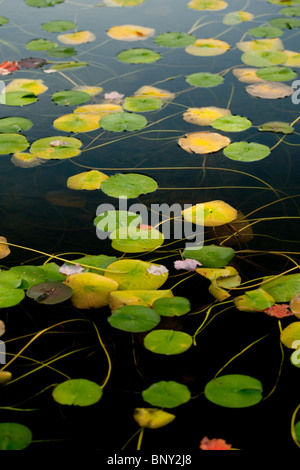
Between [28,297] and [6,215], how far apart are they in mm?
426

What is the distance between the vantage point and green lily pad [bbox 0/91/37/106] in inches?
94.7

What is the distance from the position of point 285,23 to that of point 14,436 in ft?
9.21

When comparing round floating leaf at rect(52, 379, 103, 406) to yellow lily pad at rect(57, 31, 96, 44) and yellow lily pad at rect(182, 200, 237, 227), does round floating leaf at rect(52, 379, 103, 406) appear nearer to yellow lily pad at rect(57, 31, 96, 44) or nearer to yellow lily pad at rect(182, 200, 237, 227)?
yellow lily pad at rect(182, 200, 237, 227)

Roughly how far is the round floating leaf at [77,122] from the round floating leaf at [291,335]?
123cm

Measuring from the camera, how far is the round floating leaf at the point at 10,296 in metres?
1.37

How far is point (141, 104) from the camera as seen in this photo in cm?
234

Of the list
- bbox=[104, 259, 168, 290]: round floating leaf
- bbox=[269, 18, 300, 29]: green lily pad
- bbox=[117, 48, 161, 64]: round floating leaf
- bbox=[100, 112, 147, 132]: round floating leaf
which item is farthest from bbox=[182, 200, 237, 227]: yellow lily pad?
bbox=[269, 18, 300, 29]: green lily pad

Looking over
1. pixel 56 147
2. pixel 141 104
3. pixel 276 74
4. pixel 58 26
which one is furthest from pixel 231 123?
pixel 58 26

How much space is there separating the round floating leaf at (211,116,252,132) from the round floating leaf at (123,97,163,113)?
29 cm

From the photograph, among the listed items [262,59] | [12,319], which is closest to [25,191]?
[12,319]

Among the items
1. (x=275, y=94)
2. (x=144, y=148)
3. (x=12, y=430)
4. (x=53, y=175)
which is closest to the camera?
(x=12, y=430)

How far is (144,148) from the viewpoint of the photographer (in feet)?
6.85

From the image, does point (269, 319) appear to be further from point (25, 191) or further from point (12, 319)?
point (25, 191)

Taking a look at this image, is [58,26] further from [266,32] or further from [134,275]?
[134,275]
